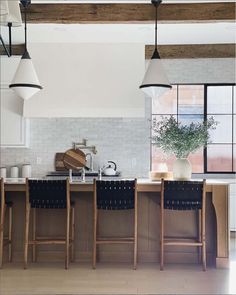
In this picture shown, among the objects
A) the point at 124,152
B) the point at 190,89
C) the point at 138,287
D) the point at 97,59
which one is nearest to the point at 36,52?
the point at 97,59

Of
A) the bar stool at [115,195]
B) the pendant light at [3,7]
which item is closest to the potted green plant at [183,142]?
the bar stool at [115,195]

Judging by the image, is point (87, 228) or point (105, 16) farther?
point (105, 16)

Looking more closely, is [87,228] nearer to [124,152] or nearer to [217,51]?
[124,152]

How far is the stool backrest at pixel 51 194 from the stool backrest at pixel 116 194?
13.1 inches

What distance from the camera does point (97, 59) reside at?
23.4 feet

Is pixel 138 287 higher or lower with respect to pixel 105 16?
lower

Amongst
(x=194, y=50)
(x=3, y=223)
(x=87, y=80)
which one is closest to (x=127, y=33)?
(x=87, y=80)

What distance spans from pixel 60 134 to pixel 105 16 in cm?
260

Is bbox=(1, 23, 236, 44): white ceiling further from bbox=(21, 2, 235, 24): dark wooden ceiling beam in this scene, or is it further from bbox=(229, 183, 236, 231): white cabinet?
bbox=(229, 183, 236, 231): white cabinet

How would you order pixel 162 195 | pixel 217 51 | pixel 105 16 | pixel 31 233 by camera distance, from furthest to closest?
pixel 217 51
pixel 105 16
pixel 31 233
pixel 162 195

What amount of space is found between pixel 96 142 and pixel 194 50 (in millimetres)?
2194

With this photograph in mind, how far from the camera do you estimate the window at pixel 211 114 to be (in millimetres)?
7902

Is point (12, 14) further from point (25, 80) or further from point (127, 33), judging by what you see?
point (127, 33)

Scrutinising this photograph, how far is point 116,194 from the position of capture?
195 inches
